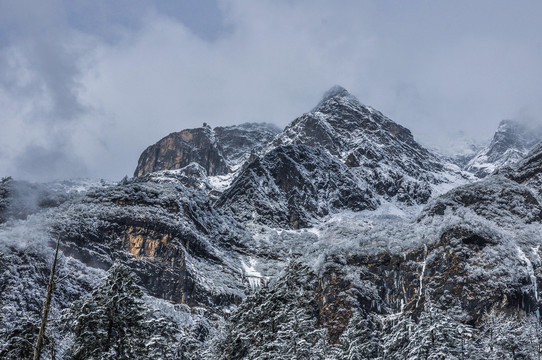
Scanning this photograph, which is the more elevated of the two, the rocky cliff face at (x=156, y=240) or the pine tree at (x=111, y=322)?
the rocky cliff face at (x=156, y=240)

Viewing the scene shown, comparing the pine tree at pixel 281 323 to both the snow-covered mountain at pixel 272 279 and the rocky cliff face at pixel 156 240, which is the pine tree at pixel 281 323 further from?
the rocky cliff face at pixel 156 240

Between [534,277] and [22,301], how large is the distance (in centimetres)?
10710

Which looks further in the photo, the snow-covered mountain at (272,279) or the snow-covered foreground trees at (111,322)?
the snow-covered mountain at (272,279)

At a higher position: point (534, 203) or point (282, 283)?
point (534, 203)

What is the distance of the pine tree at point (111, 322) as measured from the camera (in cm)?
2717

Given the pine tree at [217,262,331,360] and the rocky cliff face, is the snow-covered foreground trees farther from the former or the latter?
the rocky cliff face

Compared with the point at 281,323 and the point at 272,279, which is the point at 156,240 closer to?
the point at 272,279

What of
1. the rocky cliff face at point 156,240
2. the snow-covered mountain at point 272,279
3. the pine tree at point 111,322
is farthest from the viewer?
the rocky cliff face at point 156,240

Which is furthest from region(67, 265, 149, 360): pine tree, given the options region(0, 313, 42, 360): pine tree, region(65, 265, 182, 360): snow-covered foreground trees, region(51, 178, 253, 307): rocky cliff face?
region(51, 178, 253, 307): rocky cliff face

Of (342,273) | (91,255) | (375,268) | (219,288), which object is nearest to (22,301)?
(91,255)

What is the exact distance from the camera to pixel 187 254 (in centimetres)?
15450

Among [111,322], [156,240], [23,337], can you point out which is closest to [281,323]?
[111,322]

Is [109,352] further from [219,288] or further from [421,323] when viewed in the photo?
[219,288]

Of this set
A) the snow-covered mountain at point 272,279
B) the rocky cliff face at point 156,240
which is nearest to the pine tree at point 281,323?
the snow-covered mountain at point 272,279
